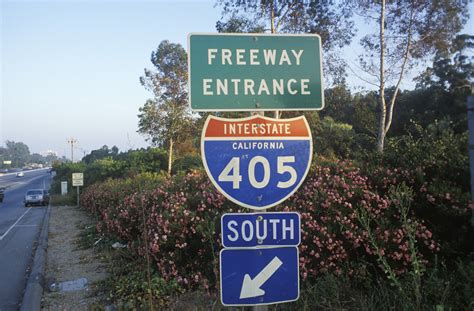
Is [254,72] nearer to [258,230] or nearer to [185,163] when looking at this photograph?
[258,230]

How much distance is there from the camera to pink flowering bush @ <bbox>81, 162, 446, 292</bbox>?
15.2ft

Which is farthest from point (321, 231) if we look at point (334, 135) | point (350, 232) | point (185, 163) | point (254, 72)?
point (185, 163)

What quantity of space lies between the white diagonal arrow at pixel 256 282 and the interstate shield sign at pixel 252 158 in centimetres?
34

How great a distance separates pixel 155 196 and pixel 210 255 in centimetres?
245

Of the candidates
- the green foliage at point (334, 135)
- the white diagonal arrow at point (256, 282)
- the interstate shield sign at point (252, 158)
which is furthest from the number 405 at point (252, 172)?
the green foliage at point (334, 135)

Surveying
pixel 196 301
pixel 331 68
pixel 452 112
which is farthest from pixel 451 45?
pixel 196 301

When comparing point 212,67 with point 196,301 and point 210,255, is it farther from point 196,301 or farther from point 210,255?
point 210,255

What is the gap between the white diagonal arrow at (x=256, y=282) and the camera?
2.38m

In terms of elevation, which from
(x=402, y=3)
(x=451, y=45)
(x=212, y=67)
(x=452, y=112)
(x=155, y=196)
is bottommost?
(x=155, y=196)

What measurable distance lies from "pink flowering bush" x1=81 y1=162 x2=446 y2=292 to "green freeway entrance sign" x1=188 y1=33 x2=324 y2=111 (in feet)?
5.50

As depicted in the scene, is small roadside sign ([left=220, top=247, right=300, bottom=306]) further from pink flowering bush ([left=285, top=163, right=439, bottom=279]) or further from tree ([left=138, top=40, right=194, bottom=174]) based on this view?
tree ([left=138, top=40, right=194, bottom=174])

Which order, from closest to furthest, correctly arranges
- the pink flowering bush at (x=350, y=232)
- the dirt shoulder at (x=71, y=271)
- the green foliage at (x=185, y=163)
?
the pink flowering bush at (x=350, y=232) < the dirt shoulder at (x=71, y=271) < the green foliage at (x=185, y=163)

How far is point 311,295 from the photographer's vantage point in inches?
173

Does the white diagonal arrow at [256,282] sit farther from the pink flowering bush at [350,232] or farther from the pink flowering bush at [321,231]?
the pink flowering bush at [350,232]
